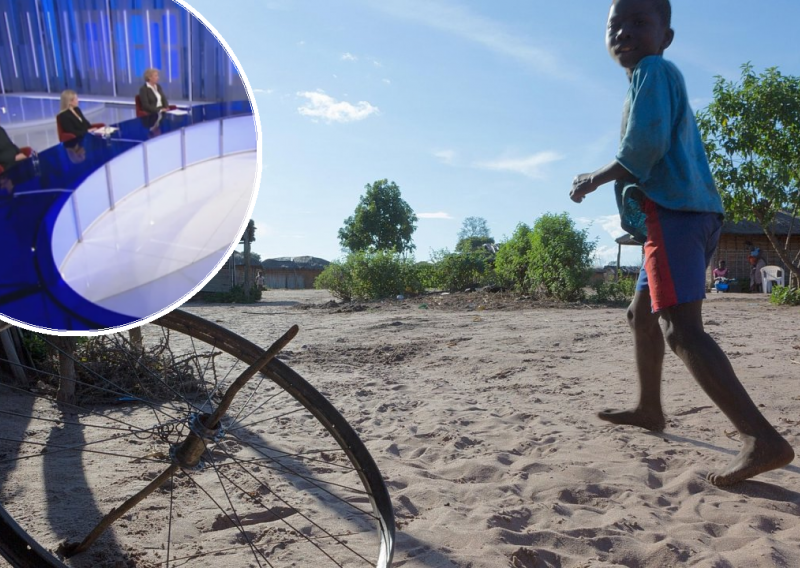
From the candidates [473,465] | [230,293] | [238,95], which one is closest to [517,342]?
[473,465]

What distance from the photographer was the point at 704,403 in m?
3.81

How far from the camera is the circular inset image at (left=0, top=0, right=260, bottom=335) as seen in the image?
58cm

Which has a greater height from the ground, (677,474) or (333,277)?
(333,277)

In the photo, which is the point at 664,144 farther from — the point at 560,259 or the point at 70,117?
the point at 560,259

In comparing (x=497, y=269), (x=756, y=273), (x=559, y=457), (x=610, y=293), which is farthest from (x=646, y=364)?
(x=756, y=273)

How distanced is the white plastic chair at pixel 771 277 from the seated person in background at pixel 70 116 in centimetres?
2140

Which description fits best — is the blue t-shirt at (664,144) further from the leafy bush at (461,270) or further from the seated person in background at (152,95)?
the leafy bush at (461,270)

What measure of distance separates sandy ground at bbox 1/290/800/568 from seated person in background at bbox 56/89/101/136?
5.58 feet

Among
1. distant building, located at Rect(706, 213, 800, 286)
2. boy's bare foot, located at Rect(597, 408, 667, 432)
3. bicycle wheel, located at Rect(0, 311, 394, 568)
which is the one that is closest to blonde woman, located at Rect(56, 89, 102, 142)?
bicycle wheel, located at Rect(0, 311, 394, 568)

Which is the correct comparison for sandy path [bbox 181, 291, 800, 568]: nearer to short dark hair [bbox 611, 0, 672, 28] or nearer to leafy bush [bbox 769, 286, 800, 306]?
short dark hair [bbox 611, 0, 672, 28]

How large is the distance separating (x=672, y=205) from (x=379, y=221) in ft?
141

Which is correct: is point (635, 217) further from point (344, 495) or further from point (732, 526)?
point (344, 495)

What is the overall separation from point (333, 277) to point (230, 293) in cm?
326

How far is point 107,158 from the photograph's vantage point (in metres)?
0.60
